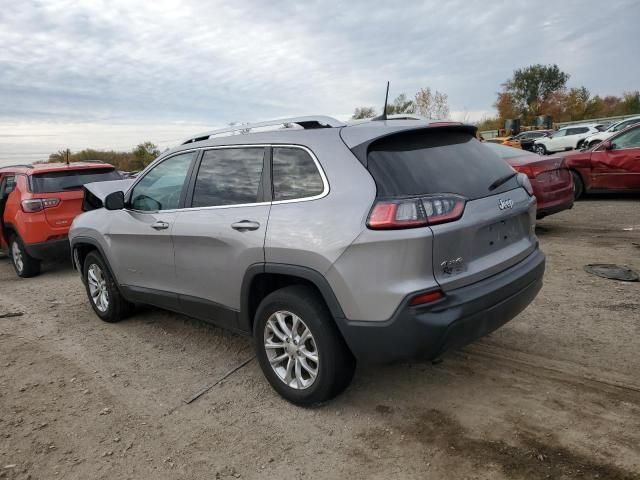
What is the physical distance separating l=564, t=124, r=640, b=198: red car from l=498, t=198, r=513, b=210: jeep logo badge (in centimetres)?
777

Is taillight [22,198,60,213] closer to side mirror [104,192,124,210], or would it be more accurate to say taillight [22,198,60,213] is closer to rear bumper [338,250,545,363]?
side mirror [104,192,124,210]

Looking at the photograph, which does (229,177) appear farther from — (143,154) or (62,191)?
(143,154)

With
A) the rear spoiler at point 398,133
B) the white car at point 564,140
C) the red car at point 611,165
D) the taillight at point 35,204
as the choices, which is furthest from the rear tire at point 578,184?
the white car at point 564,140

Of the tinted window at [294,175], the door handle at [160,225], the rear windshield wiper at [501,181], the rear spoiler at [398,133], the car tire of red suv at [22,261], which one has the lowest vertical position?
the car tire of red suv at [22,261]

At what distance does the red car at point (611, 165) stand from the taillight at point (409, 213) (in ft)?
27.6

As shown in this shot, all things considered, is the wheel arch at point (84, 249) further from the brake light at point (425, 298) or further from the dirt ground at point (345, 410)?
the brake light at point (425, 298)

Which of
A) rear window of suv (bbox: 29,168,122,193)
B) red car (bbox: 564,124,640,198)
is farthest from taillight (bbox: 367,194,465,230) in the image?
red car (bbox: 564,124,640,198)

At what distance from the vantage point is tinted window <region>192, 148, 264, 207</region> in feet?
11.4

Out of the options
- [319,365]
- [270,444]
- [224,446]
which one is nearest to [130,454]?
[224,446]

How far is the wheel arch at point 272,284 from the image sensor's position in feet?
9.57

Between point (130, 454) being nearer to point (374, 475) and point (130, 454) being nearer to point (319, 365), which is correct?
point (319, 365)

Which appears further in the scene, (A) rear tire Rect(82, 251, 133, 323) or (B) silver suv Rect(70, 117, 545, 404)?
(A) rear tire Rect(82, 251, 133, 323)

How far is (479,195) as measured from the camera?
302cm

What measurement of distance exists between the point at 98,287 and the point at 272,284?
2.72 m
